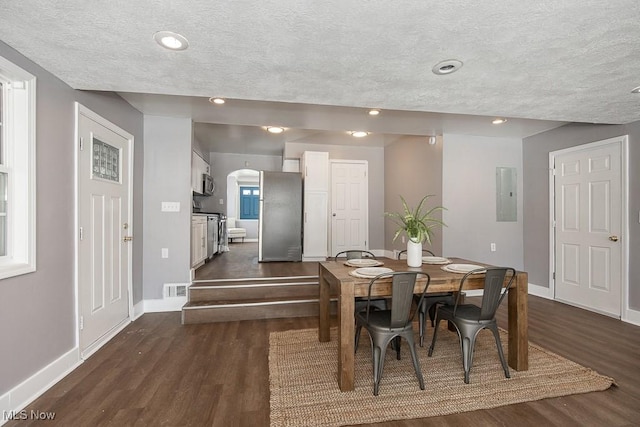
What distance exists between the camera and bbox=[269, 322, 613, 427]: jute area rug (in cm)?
179

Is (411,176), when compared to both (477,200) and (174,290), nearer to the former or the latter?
(477,200)

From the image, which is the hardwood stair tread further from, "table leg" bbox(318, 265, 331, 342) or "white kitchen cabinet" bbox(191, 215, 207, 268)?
"white kitchen cabinet" bbox(191, 215, 207, 268)

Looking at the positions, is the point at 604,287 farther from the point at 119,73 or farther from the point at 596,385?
the point at 119,73

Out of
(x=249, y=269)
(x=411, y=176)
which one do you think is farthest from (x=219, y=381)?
(x=411, y=176)

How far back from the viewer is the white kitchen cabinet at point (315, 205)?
17.7 ft

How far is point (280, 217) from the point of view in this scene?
205 inches

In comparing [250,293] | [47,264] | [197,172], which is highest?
[197,172]

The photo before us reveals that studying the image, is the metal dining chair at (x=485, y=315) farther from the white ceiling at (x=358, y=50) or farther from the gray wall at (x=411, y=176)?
the gray wall at (x=411, y=176)

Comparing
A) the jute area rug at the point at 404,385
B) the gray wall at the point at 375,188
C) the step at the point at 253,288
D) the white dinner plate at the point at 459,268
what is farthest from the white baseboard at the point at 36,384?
the gray wall at the point at 375,188

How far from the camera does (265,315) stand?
11.3 feet

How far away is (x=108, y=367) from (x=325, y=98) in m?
2.83

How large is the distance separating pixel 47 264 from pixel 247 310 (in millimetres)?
1881

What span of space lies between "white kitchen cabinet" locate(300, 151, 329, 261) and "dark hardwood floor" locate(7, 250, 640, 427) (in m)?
2.18

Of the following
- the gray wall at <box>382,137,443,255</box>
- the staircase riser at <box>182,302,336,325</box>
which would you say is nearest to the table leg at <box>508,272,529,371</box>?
the staircase riser at <box>182,302,336,325</box>
